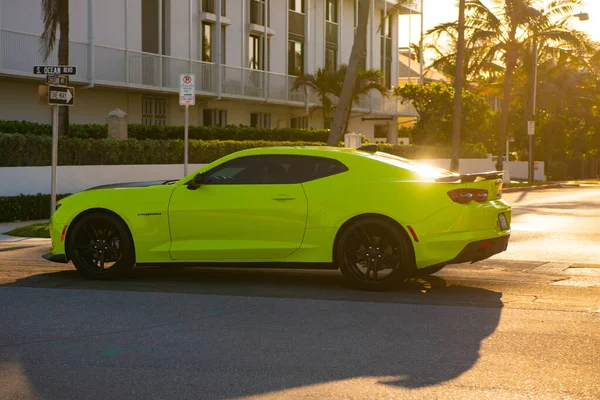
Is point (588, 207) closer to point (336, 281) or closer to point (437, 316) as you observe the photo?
point (336, 281)

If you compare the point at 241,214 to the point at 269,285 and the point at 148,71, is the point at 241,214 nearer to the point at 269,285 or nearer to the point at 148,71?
the point at 269,285

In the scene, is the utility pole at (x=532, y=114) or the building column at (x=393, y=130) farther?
the building column at (x=393, y=130)

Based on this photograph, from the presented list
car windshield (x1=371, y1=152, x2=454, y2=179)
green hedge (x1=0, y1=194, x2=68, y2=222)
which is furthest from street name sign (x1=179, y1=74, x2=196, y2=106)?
car windshield (x1=371, y1=152, x2=454, y2=179)

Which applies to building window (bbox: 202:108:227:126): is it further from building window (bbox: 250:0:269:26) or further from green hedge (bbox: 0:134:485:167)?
green hedge (bbox: 0:134:485:167)

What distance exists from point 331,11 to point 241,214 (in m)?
37.0

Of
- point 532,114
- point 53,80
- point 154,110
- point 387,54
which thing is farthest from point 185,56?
point 387,54

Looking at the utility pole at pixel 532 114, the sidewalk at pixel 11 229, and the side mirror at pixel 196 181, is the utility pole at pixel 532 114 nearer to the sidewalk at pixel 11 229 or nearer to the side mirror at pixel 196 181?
the sidewalk at pixel 11 229

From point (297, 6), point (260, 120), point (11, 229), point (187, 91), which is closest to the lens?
point (11, 229)

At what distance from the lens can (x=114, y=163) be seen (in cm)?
2361

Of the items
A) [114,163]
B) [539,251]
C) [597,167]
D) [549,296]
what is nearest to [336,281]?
[549,296]

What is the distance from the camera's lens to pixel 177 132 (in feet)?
99.8

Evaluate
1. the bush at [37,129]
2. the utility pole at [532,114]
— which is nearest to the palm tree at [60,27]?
the bush at [37,129]

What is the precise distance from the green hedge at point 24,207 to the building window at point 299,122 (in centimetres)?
2289

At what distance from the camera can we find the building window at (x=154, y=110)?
33125 millimetres
